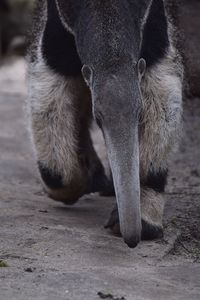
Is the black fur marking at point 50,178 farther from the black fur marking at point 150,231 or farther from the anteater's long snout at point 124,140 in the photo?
the anteater's long snout at point 124,140

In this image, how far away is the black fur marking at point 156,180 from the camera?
586 centimetres

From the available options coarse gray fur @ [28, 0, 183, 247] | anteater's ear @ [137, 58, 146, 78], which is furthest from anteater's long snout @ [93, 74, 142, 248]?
anteater's ear @ [137, 58, 146, 78]

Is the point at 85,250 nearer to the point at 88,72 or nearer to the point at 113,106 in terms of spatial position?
the point at 113,106

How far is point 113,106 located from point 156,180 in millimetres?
1123

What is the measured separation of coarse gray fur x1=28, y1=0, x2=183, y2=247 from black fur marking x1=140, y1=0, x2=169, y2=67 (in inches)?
2.3

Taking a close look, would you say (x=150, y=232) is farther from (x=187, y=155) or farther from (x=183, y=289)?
(x=187, y=155)

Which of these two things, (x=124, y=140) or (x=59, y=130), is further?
(x=59, y=130)

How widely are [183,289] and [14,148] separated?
191 inches

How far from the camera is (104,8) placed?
5.25m

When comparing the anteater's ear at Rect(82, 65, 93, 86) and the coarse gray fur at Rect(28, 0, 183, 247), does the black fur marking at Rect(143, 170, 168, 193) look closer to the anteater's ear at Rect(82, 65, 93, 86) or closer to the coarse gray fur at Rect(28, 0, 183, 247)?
the coarse gray fur at Rect(28, 0, 183, 247)

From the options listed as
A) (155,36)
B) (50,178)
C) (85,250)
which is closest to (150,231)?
(85,250)

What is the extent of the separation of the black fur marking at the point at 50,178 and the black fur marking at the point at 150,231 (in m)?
0.80

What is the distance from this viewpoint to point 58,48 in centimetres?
570

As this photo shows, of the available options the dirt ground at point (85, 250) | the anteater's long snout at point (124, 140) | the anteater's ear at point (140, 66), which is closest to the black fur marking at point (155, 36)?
the anteater's ear at point (140, 66)
